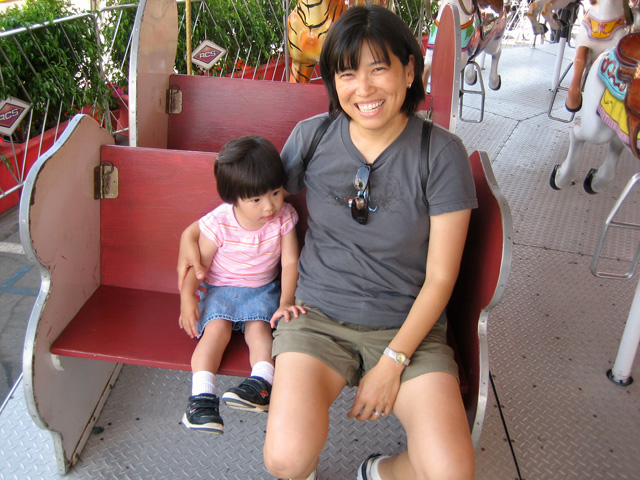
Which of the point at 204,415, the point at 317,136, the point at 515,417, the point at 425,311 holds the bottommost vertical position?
the point at 515,417

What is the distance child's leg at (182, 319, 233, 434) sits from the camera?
1.50m

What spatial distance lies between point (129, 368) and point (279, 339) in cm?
95

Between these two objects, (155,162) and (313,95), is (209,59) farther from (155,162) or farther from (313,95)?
(155,162)

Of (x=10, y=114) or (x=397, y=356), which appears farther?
(x=10, y=114)

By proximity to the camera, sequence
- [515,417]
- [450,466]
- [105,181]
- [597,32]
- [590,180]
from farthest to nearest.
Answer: [597,32]
[590,180]
[515,417]
[105,181]
[450,466]

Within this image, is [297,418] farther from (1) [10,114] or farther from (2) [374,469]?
(1) [10,114]

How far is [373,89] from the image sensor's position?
1450 mm

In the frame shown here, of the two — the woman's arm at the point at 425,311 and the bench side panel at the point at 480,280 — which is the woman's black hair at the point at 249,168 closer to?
the woman's arm at the point at 425,311

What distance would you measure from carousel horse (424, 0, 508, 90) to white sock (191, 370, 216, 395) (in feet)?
8.83

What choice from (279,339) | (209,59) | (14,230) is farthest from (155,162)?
(14,230)

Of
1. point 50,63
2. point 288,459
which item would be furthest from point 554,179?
point 50,63

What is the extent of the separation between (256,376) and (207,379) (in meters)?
0.13

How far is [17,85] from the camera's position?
3783mm

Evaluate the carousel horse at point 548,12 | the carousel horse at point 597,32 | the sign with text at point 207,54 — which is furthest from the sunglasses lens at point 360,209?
the carousel horse at point 548,12
